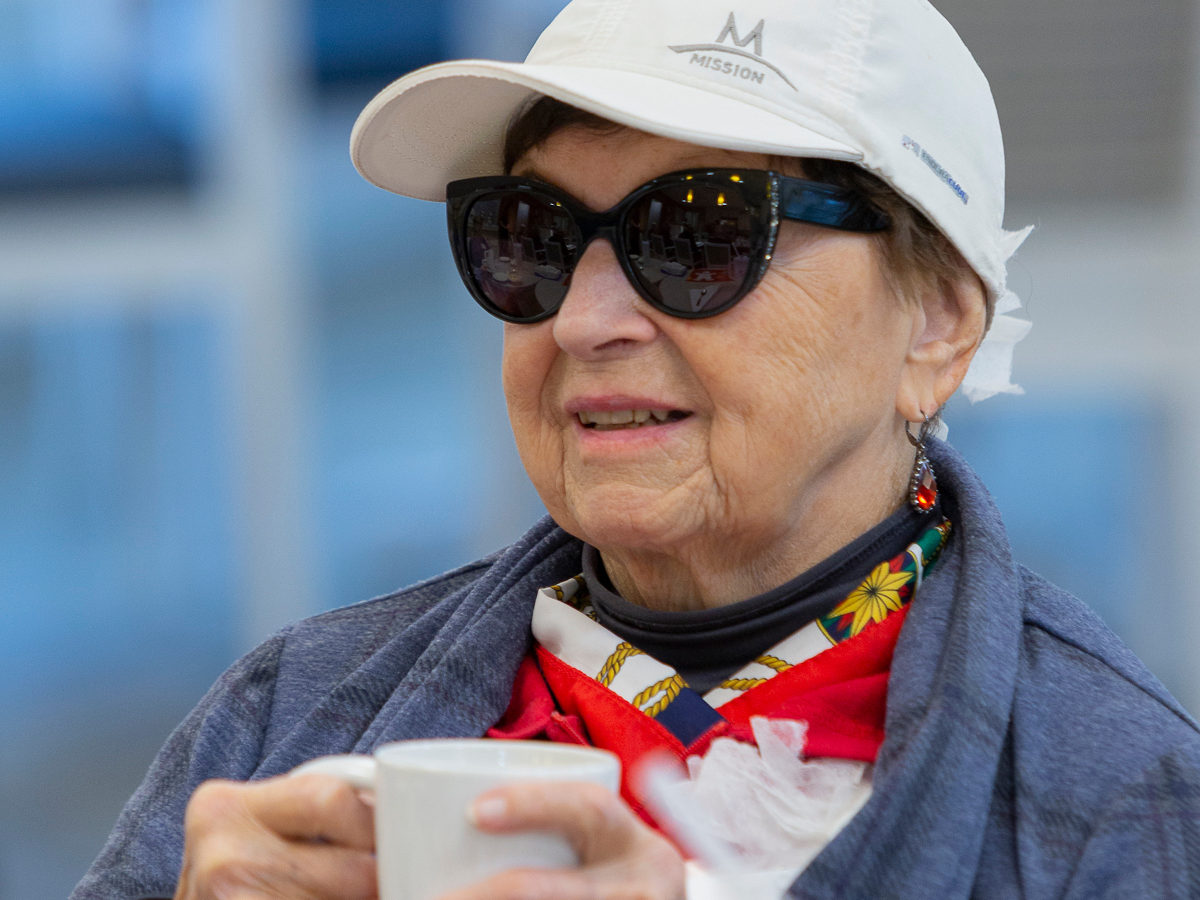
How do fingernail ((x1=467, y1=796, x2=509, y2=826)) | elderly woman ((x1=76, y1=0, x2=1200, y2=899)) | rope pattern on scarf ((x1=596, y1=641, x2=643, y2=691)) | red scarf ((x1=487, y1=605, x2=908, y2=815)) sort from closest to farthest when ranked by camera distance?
fingernail ((x1=467, y1=796, x2=509, y2=826)) < elderly woman ((x1=76, y1=0, x2=1200, y2=899)) < red scarf ((x1=487, y1=605, x2=908, y2=815)) < rope pattern on scarf ((x1=596, y1=641, x2=643, y2=691))

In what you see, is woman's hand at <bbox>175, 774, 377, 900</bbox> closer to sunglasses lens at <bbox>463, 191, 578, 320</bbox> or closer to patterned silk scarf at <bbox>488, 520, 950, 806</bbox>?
patterned silk scarf at <bbox>488, 520, 950, 806</bbox>

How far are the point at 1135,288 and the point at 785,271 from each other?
325 cm

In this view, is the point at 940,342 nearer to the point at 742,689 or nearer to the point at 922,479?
the point at 922,479

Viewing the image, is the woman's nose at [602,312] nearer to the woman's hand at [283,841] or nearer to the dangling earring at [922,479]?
the dangling earring at [922,479]

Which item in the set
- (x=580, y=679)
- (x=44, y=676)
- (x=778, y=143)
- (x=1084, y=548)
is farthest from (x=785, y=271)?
(x=44, y=676)

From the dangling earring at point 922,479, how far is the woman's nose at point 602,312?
0.35 meters

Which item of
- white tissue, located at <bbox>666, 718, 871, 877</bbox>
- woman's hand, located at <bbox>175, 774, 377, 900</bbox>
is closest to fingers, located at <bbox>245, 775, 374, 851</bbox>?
woman's hand, located at <bbox>175, 774, 377, 900</bbox>

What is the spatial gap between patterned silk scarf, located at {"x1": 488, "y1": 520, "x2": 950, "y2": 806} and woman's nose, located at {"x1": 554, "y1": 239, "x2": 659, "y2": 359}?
0.33 m

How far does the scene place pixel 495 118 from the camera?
149 centimetres

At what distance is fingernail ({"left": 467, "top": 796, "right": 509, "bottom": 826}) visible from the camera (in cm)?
78

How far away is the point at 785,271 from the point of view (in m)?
1.35

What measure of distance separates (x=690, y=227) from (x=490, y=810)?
695 mm

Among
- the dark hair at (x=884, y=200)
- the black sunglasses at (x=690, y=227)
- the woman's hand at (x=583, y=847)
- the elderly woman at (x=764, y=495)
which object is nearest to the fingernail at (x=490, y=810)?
the woman's hand at (x=583, y=847)

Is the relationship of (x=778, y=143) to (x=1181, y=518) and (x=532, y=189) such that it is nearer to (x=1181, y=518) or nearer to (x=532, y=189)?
(x=532, y=189)
